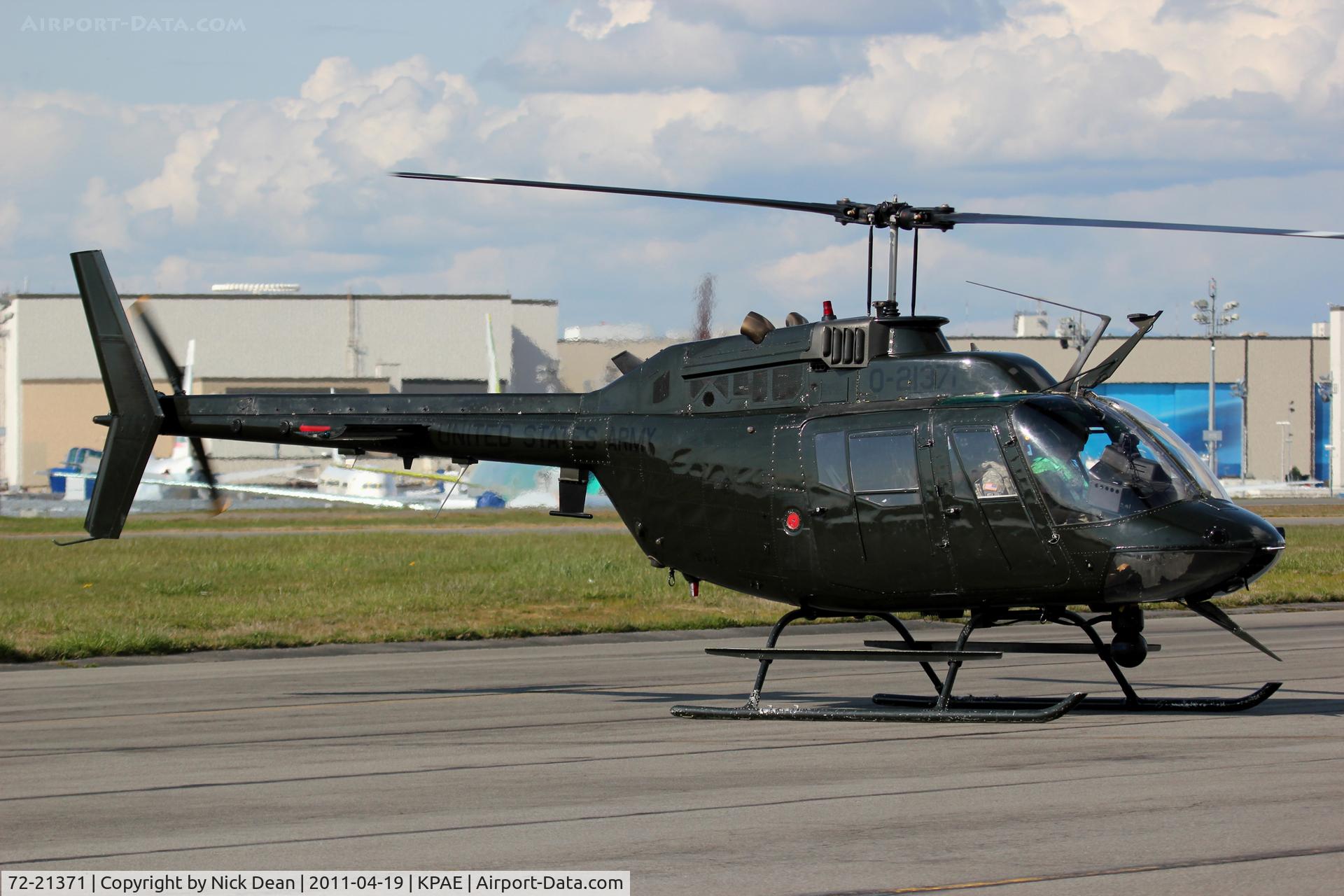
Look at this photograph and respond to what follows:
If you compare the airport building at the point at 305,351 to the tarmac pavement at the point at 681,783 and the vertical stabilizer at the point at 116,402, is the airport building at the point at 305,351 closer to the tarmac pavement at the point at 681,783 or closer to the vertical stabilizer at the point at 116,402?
the vertical stabilizer at the point at 116,402

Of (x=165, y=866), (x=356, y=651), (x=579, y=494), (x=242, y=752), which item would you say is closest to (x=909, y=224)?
(x=579, y=494)

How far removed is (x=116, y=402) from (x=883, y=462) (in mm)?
8124

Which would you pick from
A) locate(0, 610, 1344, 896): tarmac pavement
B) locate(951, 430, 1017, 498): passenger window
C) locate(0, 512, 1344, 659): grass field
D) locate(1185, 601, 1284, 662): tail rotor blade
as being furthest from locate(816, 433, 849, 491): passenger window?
locate(0, 512, 1344, 659): grass field

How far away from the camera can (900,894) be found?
6.00 m

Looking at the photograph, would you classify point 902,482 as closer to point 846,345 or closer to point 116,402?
point 846,345

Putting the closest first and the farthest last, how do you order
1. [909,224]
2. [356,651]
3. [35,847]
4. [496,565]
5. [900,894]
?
[900,894] < [35,847] < [909,224] < [356,651] < [496,565]

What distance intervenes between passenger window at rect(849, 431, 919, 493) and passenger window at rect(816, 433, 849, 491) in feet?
0.26

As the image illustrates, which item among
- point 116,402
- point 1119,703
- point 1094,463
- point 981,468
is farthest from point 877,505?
point 116,402

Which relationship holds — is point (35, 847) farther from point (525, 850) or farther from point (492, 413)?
point (492, 413)

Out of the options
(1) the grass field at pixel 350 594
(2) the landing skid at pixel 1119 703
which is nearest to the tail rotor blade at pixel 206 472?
(1) the grass field at pixel 350 594

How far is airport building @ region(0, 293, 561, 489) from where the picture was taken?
3241 inches

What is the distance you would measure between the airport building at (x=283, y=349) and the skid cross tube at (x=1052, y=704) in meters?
71.0

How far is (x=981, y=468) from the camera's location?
10.8 meters

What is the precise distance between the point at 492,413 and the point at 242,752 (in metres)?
Result: 4.76
